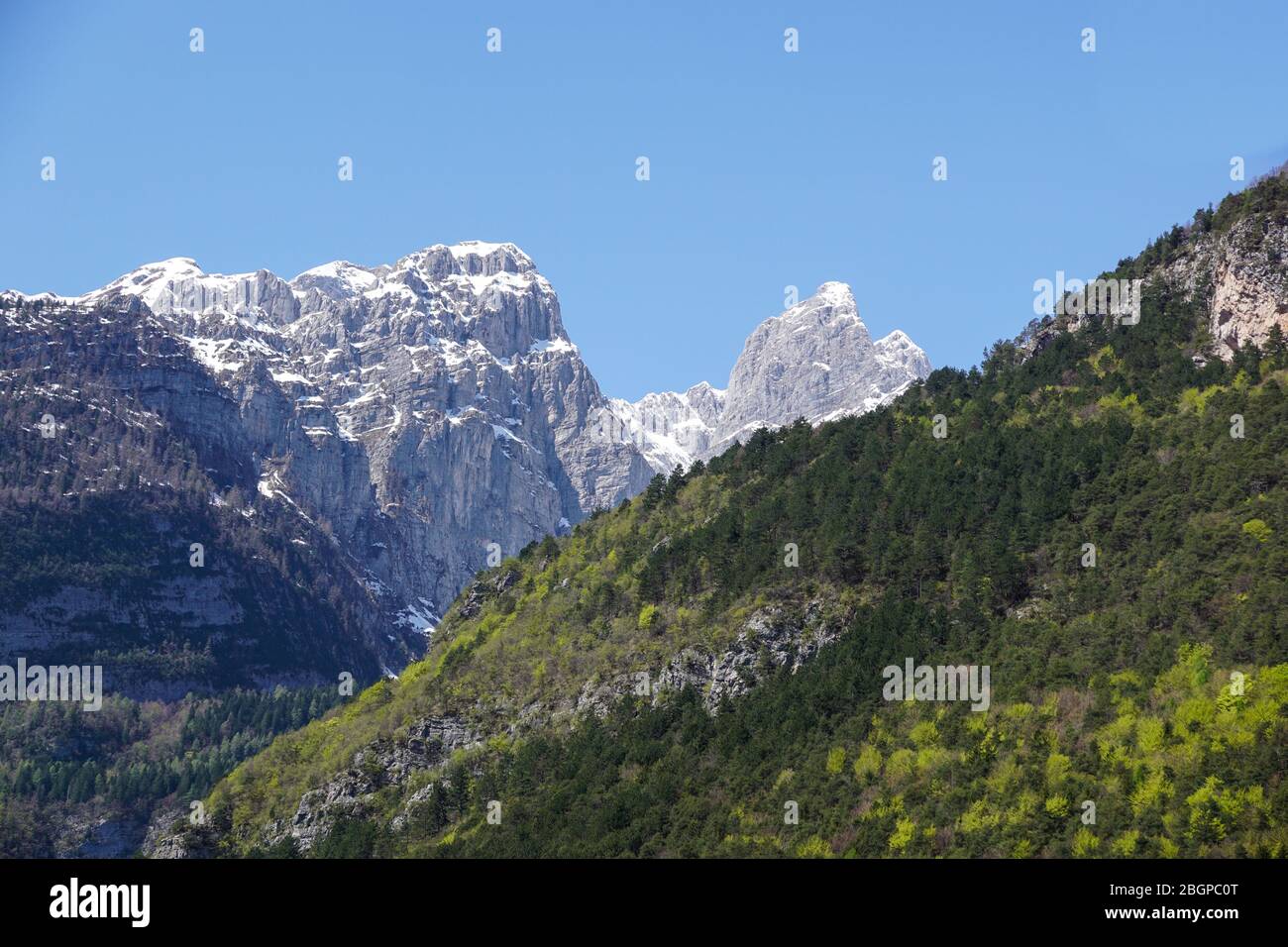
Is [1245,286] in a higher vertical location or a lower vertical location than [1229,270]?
lower

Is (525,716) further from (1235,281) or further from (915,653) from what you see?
(1235,281)

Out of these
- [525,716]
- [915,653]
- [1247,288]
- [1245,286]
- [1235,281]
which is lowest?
[525,716]

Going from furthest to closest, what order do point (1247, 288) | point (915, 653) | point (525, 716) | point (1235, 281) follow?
point (525, 716), point (1235, 281), point (1247, 288), point (915, 653)

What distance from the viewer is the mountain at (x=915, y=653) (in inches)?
4279

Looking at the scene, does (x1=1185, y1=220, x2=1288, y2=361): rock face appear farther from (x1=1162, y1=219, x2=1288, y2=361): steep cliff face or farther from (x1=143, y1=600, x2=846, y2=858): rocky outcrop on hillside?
(x1=143, y1=600, x2=846, y2=858): rocky outcrop on hillside

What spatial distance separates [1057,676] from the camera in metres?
121

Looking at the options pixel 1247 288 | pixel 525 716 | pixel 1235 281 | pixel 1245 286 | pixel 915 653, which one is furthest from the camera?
pixel 525 716

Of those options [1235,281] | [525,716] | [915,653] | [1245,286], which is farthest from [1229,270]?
[525,716]

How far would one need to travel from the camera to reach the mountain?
357 feet

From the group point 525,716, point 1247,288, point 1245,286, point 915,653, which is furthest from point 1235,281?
point 525,716

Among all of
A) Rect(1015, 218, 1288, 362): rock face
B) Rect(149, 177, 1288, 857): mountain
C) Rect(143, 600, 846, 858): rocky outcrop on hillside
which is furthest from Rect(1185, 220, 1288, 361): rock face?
Rect(143, 600, 846, 858): rocky outcrop on hillside

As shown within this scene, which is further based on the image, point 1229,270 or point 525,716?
point 525,716

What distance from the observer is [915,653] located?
136125mm

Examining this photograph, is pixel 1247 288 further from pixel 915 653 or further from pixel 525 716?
pixel 525 716
